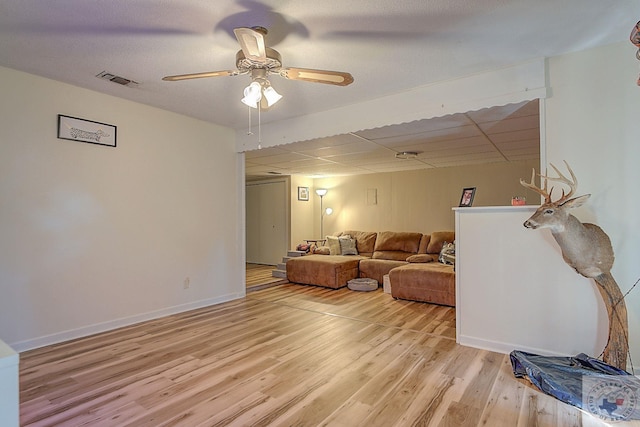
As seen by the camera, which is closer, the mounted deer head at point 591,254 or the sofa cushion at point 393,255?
the mounted deer head at point 591,254

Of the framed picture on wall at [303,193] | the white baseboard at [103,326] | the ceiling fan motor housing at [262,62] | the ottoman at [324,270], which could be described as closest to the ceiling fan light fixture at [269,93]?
the ceiling fan motor housing at [262,62]

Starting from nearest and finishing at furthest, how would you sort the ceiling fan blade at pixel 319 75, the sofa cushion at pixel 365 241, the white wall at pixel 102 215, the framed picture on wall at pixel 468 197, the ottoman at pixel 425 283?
the ceiling fan blade at pixel 319 75 → the white wall at pixel 102 215 → the framed picture on wall at pixel 468 197 → the ottoman at pixel 425 283 → the sofa cushion at pixel 365 241

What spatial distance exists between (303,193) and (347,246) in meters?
1.92

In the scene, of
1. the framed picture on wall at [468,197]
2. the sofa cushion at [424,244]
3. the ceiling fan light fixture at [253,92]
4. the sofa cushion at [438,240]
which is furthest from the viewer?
the sofa cushion at [424,244]

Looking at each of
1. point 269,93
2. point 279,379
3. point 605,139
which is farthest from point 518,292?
point 269,93

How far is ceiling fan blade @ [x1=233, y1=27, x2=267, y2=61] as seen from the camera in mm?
1799

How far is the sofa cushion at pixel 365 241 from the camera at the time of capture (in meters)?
6.57

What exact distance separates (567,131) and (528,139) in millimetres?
1717

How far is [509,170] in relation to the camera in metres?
5.66

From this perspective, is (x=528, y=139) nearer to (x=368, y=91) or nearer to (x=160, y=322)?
(x=368, y=91)

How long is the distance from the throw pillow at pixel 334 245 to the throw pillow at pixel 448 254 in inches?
77.2

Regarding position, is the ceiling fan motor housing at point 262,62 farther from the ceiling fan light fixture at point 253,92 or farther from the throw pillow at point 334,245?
the throw pillow at point 334,245

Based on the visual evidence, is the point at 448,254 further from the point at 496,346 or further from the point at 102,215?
the point at 102,215

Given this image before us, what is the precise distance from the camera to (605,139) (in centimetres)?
A: 241
